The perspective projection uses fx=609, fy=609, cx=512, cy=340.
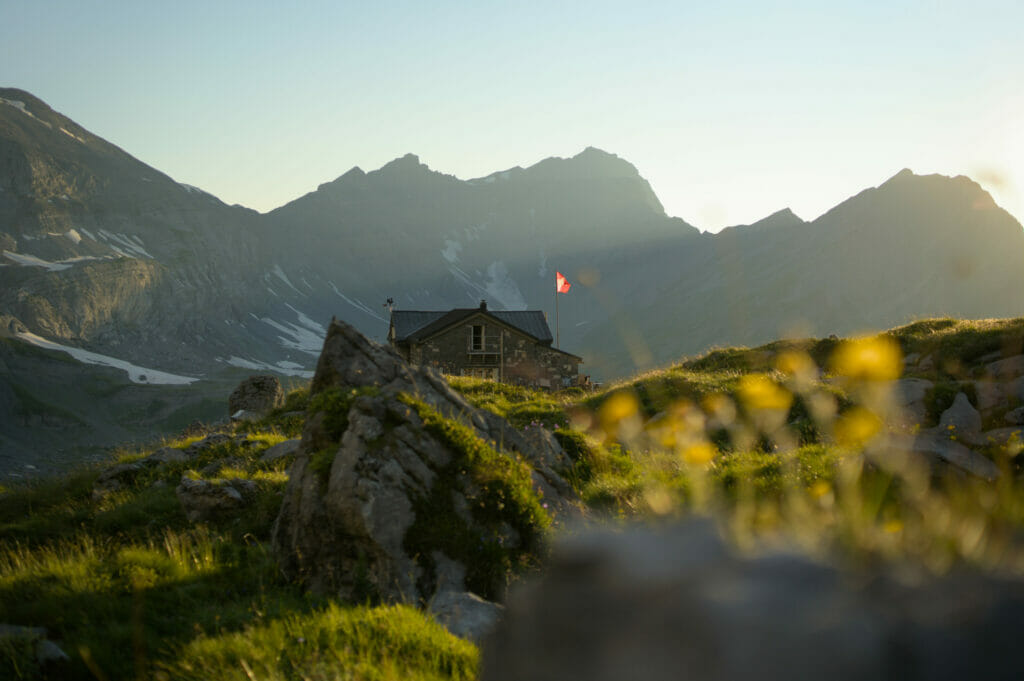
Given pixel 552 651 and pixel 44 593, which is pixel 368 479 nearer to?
pixel 552 651

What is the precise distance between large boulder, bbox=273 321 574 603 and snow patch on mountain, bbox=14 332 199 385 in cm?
16336

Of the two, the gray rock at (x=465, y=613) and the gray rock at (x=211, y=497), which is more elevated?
the gray rock at (x=465, y=613)

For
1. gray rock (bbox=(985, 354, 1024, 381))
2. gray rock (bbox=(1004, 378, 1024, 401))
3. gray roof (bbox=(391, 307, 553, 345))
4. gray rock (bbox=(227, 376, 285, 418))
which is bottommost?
gray rock (bbox=(227, 376, 285, 418))

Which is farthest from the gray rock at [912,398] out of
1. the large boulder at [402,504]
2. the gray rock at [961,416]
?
the large boulder at [402,504]

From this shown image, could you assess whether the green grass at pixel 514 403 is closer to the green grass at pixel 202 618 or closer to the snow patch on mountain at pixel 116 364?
the green grass at pixel 202 618

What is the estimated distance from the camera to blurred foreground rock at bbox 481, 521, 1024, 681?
4285mm

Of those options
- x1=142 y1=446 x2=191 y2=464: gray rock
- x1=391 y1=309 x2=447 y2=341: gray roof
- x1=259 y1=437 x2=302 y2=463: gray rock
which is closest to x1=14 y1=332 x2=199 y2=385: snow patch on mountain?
x1=391 y1=309 x2=447 y2=341: gray roof

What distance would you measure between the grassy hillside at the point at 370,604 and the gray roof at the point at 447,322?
3486 centimetres

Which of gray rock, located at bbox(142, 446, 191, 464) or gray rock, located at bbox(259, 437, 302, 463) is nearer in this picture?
gray rock, located at bbox(259, 437, 302, 463)

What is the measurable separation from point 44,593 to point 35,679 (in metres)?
1.61

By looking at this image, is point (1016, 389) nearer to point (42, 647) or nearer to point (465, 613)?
point (465, 613)

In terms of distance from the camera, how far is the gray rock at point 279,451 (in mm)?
12680

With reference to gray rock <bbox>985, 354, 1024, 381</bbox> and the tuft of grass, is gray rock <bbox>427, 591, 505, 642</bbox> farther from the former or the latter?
gray rock <bbox>985, 354, 1024, 381</bbox>

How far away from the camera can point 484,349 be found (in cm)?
5003
